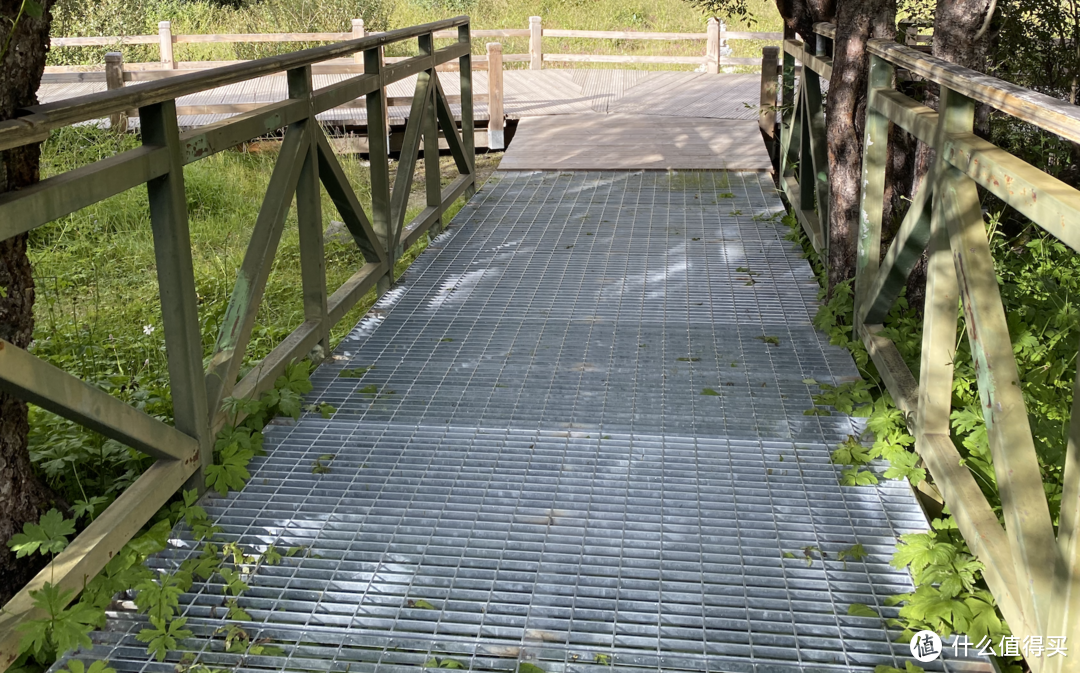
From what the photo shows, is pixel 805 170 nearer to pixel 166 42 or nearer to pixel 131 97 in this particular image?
pixel 131 97

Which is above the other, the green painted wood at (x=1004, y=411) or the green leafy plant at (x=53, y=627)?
the green painted wood at (x=1004, y=411)

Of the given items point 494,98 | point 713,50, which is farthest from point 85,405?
point 713,50

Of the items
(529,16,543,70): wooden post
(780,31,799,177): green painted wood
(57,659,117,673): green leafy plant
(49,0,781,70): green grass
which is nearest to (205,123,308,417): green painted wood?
(57,659,117,673): green leafy plant

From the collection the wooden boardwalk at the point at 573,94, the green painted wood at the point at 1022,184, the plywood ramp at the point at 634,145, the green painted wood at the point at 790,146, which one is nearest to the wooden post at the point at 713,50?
the wooden boardwalk at the point at 573,94

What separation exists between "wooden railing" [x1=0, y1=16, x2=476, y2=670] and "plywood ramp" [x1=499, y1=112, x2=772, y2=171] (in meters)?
3.60

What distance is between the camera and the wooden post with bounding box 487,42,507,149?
10.2m

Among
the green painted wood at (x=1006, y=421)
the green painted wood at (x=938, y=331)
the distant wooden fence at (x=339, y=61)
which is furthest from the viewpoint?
the distant wooden fence at (x=339, y=61)

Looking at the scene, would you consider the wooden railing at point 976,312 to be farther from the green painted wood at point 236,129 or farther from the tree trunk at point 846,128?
the green painted wood at point 236,129

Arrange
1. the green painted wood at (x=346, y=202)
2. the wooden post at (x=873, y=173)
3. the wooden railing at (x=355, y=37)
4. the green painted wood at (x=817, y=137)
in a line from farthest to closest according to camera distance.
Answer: the wooden railing at (x=355, y=37) → the green painted wood at (x=817, y=137) → the green painted wood at (x=346, y=202) → the wooden post at (x=873, y=173)

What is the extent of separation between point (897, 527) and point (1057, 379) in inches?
43.4

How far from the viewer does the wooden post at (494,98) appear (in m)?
10.2

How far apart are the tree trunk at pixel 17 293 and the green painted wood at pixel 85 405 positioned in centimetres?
27

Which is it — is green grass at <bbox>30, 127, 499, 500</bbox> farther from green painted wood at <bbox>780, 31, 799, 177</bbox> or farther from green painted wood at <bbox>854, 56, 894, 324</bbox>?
green painted wood at <bbox>780, 31, 799, 177</bbox>

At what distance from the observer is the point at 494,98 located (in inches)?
414
